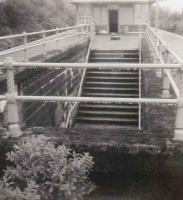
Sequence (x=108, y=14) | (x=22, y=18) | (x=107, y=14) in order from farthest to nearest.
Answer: (x=108, y=14) < (x=107, y=14) < (x=22, y=18)

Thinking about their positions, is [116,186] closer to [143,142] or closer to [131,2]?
[143,142]

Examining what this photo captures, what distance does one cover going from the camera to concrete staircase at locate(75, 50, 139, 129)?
13484 mm

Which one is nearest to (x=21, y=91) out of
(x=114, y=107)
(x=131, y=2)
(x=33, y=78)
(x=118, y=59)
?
(x=33, y=78)

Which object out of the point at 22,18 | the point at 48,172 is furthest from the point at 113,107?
the point at 22,18

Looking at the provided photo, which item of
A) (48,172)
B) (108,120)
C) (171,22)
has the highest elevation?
(171,22)

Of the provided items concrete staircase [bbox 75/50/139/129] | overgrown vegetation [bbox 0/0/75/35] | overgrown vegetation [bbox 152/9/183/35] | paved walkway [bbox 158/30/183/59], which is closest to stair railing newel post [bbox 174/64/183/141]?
concrete staircase [bbox 75/50/139/129]

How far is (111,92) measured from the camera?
49.6 ft

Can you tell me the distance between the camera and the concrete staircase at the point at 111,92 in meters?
13.5

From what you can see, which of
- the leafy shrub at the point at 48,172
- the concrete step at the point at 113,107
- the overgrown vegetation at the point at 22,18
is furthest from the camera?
the overgrown vegetation at the point at 22,18

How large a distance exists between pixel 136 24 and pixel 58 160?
93.2ft

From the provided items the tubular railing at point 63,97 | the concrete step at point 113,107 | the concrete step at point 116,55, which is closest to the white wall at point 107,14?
the concrete step at point 116,55

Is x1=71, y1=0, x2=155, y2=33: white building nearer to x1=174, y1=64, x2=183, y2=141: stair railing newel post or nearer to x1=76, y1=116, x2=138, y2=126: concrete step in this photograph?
x1=76, y1=116, x2=138, y2=126: concrete step

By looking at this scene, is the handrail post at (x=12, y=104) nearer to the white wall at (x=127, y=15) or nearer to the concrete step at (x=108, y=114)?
the concrete step at (x=108, y=114)

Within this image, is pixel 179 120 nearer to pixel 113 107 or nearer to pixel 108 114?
pixel 108 114
